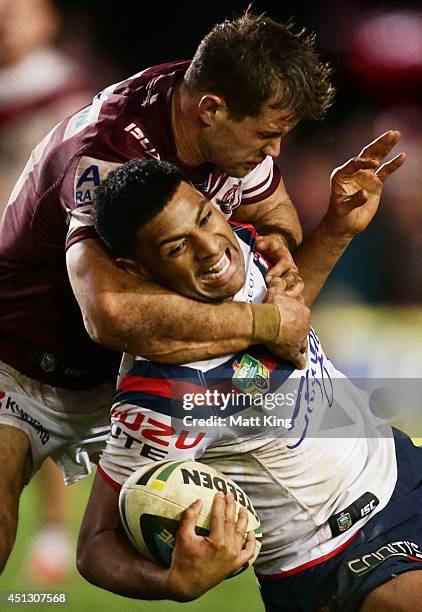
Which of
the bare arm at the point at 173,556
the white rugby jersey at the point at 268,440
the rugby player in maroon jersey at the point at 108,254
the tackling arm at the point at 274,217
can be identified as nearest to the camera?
the bare arm at the point at 173,556

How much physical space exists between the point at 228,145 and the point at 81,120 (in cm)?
39

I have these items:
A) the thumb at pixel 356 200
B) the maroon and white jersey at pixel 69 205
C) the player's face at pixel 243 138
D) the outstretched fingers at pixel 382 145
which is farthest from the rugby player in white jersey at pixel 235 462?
the outstretched fingers at pixel 382 145

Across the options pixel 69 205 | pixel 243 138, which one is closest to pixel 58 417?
pixel 69 205

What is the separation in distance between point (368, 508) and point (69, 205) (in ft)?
3.37

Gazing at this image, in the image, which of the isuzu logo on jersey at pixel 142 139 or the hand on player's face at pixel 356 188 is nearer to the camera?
the isuzu logo on jersey at pixel 142 139

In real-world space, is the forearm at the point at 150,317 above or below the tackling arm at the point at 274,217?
above

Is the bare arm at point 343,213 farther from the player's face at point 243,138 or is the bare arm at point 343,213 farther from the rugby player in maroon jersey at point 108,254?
the player's face at point 243,138

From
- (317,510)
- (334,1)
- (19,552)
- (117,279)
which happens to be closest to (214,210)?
(117,279)

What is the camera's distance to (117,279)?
2.19 m

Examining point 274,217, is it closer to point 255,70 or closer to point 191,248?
point 255,70

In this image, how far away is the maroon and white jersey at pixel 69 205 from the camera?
2.32 m

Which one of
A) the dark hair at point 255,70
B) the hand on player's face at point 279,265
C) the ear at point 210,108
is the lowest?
the hand on player's face at point 279,265

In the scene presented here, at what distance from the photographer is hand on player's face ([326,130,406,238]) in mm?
2627

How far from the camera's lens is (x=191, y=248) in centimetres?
212
